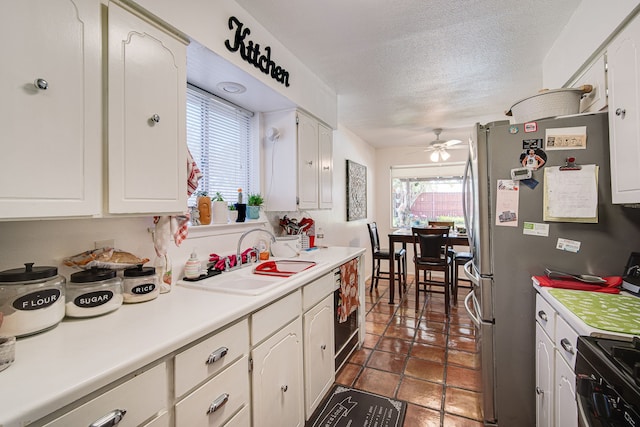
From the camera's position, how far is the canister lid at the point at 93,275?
1.02 metres

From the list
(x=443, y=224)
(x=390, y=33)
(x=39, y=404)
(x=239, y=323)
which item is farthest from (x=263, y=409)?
(x=443, y=224)

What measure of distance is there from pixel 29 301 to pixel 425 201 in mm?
5347

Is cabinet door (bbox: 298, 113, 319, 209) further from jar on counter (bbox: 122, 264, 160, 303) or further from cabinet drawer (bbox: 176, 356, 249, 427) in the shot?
cabinet drawer (bbox: 176, 356, 249, 427)

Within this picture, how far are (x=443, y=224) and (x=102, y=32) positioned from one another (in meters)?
4.68

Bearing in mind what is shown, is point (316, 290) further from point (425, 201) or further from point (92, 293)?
point (425, 201)

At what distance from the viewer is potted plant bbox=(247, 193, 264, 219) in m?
2.18

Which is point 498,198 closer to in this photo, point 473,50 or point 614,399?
point 614,399

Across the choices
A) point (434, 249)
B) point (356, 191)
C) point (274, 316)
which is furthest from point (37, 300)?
point (356, 191)

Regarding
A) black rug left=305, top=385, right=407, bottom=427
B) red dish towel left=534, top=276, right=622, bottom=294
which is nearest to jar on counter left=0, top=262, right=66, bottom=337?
black rug left=305, top=385, right=407, bottom=427

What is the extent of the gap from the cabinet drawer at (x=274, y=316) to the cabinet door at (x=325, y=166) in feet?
4.28

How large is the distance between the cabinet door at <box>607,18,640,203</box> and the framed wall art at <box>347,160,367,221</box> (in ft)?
10.1

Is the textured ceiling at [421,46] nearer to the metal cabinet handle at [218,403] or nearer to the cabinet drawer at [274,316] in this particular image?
the cabinet drawer at [274,316]

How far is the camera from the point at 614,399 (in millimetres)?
701

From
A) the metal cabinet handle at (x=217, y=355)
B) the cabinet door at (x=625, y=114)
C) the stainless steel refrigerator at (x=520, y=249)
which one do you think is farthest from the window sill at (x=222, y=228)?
the cabinet door at (x=625, y=114)
